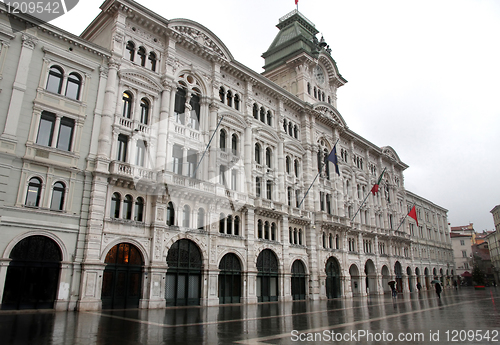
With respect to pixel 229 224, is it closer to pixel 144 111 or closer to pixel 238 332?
pixel 144 111

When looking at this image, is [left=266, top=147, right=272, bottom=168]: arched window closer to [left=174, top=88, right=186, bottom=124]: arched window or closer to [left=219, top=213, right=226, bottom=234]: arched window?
[left=219, top=213, right=226, bottom=234]: arched window

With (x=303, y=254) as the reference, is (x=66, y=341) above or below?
below

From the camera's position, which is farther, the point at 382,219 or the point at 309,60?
the point at 382,219

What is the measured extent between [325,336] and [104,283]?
16462mm

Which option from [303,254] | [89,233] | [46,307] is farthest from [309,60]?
[46,307]

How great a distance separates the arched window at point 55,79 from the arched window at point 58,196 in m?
6.48

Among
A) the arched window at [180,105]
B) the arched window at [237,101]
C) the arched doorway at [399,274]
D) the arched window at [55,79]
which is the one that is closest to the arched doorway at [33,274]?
the arched window at [55,79]

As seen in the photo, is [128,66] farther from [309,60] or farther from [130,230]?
[309,60]

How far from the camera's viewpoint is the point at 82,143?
2488 cm

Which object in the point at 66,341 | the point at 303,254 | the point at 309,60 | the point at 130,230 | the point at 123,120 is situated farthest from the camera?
the point at 309,60

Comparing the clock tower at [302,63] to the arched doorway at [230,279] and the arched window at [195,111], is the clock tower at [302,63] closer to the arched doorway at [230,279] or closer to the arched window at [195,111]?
the arched window at [195,111]

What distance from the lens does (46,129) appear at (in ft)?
78.1

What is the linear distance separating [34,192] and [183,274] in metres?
11.9

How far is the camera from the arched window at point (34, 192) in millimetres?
21953
